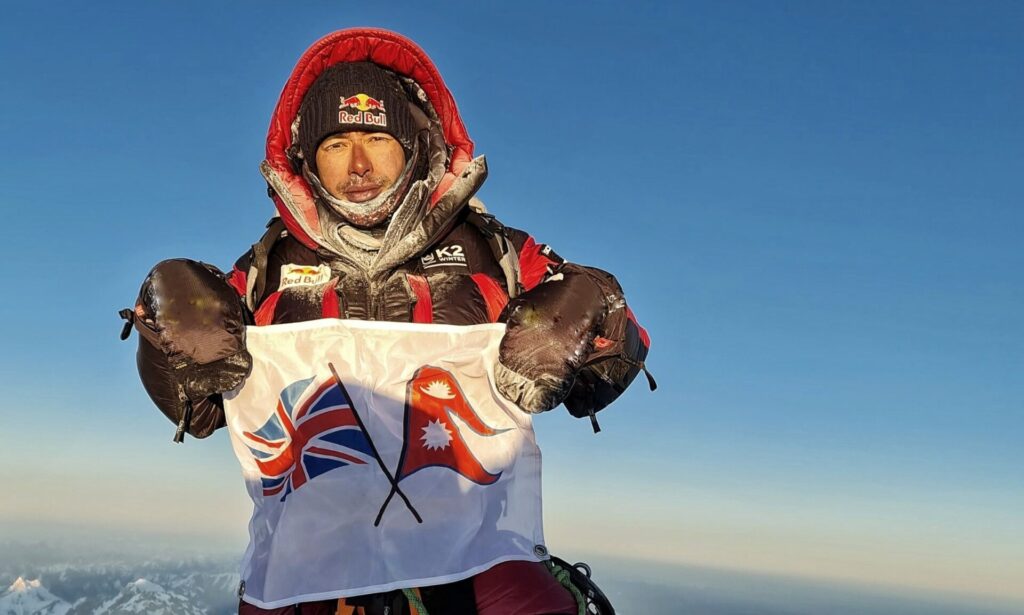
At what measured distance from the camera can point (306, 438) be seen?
4.62 meters

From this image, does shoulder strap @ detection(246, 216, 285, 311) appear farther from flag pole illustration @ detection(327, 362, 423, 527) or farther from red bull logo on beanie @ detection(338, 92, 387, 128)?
flag pole illustration @ detection(327, 362, 423, 527)

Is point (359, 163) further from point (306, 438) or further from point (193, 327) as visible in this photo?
point (306, 438)

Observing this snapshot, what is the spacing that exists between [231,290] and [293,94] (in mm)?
1453

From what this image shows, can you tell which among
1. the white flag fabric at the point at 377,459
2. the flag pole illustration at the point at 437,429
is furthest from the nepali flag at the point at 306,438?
the flag pole illustration at the point at 437,429

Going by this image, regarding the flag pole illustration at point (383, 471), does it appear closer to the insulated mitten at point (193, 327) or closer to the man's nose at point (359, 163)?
the insulated mitten at point (193, 327)

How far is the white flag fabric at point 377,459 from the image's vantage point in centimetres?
442

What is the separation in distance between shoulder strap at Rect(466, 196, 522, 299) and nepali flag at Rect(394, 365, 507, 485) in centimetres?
64

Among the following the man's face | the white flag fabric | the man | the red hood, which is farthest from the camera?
the red hood

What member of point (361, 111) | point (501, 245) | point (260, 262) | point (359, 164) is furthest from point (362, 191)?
point (501, 245)

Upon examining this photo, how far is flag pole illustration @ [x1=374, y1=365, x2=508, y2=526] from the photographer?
181 inches

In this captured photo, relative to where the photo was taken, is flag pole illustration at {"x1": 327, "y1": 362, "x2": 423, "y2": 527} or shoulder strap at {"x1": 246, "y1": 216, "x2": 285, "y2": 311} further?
shoulder strap at {"x1": 246, "y1": 216, "x2": 285, "y2": 311}

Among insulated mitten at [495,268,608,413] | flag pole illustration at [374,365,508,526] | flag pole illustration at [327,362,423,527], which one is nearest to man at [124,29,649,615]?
insulated mitten at [495,268,608,413]

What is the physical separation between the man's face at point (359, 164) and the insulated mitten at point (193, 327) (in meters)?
0.90

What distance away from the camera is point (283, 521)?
451 centimetres
